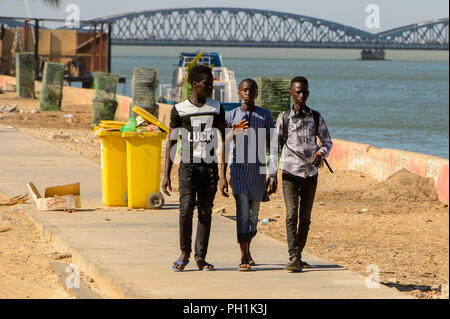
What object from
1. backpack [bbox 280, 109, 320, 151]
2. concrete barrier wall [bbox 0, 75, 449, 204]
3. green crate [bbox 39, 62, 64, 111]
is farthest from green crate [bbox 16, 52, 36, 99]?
backpack [bbox 280, 109, 320, 151]

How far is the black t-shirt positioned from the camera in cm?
727

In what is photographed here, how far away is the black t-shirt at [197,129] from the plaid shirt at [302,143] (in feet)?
2.09

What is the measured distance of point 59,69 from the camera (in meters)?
28.7

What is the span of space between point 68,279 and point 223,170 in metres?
1.57

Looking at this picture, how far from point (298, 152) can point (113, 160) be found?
141 inches

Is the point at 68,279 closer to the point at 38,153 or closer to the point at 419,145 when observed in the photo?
the point at 38,153

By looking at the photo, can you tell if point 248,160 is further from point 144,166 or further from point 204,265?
point 144,166

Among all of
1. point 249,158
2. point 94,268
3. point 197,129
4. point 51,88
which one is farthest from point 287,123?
point 51,88

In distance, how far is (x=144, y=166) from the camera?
410 inches

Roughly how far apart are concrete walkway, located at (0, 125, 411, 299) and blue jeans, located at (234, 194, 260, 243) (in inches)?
12.7

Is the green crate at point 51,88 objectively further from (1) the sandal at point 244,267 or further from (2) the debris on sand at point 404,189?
(1) the sandal at point 244,267

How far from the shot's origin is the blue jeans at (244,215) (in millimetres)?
7504

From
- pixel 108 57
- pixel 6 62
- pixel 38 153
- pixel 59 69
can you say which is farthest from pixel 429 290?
pixel 6 62

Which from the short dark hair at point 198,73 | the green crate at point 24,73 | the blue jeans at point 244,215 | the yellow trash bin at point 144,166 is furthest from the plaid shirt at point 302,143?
the green crate at point 24,73
